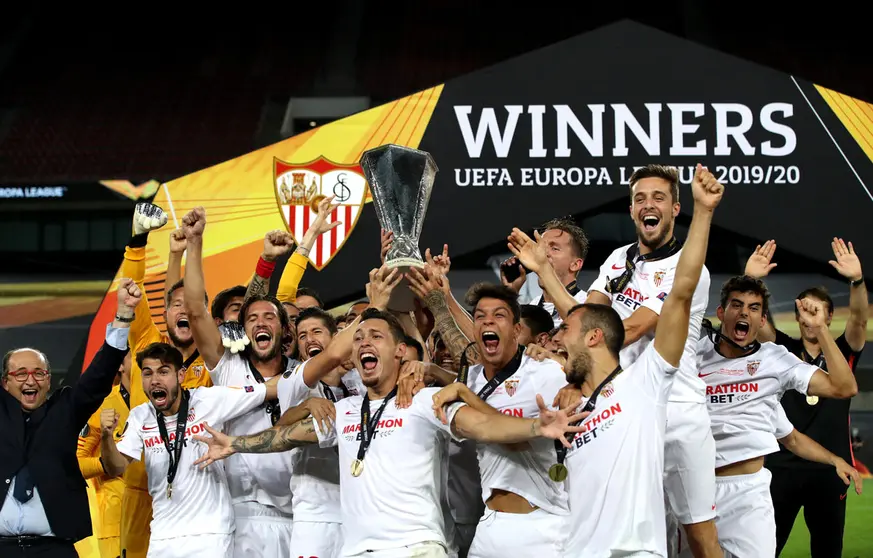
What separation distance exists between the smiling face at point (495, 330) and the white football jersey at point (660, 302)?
0.53 m

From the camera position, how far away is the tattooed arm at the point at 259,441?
16.4ft

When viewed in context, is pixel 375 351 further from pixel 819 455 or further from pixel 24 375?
pixel 819 455

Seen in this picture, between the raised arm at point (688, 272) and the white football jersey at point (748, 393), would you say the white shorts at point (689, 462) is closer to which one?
the white football jersey at point (748, 393)

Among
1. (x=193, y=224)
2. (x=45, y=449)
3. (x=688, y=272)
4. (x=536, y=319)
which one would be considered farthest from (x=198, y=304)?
(x=688, y=272)

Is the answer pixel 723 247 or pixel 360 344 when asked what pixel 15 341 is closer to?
pixel 723 247

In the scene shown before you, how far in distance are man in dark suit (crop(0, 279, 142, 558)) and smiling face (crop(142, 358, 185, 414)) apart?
0.60ft

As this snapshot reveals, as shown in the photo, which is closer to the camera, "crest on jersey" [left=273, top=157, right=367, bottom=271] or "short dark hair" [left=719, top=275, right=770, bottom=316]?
"short dark hair" [left=719, top=275, right=770, bottom=316]

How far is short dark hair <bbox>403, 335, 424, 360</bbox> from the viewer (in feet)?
16.0

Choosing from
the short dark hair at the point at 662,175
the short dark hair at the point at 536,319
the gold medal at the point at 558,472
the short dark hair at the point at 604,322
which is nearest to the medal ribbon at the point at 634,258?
the short dark hair at the point at 662,175

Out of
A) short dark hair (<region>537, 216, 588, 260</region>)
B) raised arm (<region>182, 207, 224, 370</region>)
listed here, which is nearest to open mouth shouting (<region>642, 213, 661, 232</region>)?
short dark hair (<region>537, 216, 588, 260</region>)

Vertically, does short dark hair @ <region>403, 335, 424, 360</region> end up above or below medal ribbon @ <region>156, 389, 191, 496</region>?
above

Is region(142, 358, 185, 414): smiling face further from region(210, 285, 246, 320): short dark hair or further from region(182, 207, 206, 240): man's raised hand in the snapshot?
region(210, 285, 246, 320): short dark hair

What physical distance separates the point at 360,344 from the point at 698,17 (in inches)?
680

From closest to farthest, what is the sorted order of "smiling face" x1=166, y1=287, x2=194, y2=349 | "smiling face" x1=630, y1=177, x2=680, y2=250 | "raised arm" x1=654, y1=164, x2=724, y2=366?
"raised arm" x1=654, y1=164, x2=724, y2=366 → "smiling face" x1=630, y1=177, x2=680, y2=250 → "smiling face" x1=166, y1=287, x2=194, y2=349
